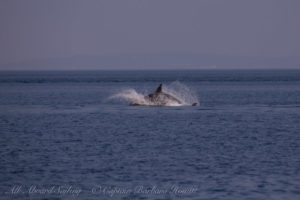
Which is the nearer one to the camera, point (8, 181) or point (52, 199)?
point (52, 199)

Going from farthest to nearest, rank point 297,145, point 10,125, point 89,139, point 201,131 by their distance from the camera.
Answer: point 10,125 → point 201,131 → point 89,139 → point 297,145

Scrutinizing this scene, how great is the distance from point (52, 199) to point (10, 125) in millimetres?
22800

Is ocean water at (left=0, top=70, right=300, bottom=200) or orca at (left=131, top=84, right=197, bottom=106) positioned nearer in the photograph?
ocean water at (left=0, top=70, right=300, bottom=200)

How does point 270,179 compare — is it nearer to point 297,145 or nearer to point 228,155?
point 228,155

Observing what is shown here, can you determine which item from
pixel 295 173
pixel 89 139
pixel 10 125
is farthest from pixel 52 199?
pixel 10 125

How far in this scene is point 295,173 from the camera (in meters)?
24.1

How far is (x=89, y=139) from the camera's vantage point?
1359 inches

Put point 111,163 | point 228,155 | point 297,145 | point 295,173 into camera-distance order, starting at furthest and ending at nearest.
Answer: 1. point 297,145
2. point 228,155
3. point 111,163
4. point 295,173

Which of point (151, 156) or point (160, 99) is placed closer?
point (151, 156)

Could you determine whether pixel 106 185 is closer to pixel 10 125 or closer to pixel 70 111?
pixel 10 125

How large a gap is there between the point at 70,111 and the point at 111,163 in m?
28.5

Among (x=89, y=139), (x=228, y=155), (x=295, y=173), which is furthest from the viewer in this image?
(x=89, y=139)

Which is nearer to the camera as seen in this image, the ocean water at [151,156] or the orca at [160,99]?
the ocean water at [151,156]

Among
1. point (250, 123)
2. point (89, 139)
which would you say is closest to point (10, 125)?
point (89, 139)
